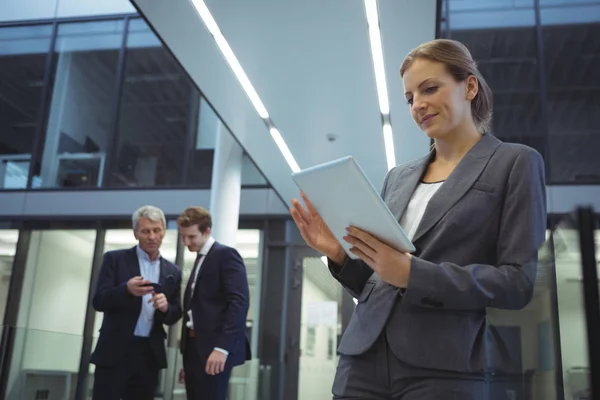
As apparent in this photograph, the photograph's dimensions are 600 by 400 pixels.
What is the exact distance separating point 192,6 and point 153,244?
5.39ft

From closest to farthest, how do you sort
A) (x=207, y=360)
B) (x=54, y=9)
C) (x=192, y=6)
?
(x=207, y=360) < (x=192, y=6) < (x=54, y=9)

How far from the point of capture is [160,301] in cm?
349

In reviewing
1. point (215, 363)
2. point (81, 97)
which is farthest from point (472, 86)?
point (81, 97)

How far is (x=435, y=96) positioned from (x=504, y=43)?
7.82 meters

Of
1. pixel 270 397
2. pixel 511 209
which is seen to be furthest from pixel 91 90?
pixel 511 209

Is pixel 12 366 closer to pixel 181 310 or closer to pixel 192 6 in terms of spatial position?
pixel 181 310

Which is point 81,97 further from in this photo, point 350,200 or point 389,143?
point 350,200

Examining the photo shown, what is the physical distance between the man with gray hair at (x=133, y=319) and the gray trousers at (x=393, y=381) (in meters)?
2.36

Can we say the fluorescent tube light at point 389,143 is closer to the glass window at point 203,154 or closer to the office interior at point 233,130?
the office interior at point 233,130

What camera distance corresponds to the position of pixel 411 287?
1139mm

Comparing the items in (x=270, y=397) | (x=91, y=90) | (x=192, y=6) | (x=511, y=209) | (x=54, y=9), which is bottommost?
(x=270, y=397)

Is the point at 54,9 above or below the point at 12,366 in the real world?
above

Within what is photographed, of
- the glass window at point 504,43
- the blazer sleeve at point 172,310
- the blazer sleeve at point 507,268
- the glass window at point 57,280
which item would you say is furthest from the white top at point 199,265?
the glass window at point 57,280

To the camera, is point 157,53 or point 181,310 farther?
point 157,53
